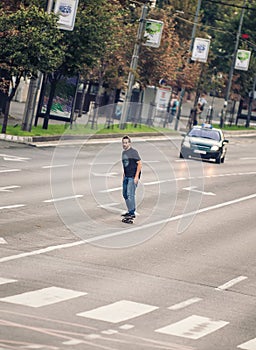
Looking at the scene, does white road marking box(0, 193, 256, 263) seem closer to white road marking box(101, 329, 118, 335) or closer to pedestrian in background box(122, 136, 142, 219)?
pedestrian in background box(122, 136, 142, 219)

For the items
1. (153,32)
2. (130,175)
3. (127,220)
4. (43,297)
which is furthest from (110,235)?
(153,32)

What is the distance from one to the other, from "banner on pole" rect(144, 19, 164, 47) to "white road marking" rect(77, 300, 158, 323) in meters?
45.4

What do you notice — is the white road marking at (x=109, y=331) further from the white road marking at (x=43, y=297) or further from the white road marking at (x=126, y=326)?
the white road marking at (x=43, y=297)

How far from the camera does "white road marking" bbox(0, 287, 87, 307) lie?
46.8ft

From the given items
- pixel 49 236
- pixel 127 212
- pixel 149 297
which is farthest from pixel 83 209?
pixel 149 297

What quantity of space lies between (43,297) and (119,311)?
1035 mm

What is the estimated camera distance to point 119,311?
14.6m

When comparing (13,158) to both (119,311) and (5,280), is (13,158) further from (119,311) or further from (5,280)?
(119,311)

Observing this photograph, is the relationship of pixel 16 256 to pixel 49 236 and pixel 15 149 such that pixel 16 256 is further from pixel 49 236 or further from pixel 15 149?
pixel 15 149

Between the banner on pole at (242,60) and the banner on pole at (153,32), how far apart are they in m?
17.7

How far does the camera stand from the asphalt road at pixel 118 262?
13359mm

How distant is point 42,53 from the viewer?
137ft

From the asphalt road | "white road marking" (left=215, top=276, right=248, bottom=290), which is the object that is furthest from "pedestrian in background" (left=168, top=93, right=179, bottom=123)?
"white road marking" (left=215, top=276, right=248, bottom=290)

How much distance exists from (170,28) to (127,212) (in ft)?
149
